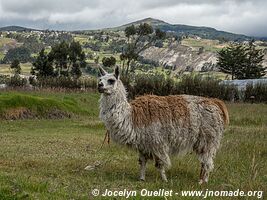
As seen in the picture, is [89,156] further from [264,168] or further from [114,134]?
[264,168]

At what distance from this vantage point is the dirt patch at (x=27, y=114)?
24.5 meters

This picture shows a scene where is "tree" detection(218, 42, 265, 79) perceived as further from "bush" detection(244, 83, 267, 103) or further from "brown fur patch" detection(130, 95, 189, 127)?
"brown fur patch" detection(130, 95, 189, 127)

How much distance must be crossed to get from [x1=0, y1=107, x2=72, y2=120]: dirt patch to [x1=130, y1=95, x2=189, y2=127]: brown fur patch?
16.2 metres

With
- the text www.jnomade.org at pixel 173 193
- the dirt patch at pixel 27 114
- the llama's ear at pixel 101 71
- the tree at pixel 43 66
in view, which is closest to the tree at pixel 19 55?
the tree at pixel 43 66

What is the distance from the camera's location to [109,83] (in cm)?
937

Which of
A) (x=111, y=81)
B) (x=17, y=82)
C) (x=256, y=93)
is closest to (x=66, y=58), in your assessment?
(x=17, y=82)

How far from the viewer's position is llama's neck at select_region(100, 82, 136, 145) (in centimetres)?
944

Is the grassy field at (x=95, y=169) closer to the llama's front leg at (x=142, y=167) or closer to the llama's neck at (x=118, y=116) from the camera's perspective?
the llama's front leg at (x=142, y=167)

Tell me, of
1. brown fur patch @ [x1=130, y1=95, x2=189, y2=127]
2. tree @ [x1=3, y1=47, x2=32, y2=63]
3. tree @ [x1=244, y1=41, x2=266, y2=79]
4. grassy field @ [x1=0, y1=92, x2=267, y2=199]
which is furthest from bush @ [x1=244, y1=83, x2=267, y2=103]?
tree @ [x1=3, y1=47, x2=32, y2=63]

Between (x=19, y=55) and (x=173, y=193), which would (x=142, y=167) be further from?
(x=19, y=55)

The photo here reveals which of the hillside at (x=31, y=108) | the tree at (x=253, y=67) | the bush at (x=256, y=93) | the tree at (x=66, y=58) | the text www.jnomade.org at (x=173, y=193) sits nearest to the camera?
the text www.jnomade.org at (x=173, y=193)

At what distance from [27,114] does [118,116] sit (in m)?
16.7

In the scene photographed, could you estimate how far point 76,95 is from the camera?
37188mm

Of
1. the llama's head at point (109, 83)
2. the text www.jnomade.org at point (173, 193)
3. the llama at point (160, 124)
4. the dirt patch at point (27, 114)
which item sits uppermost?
the llama's head at point (109, 83)
